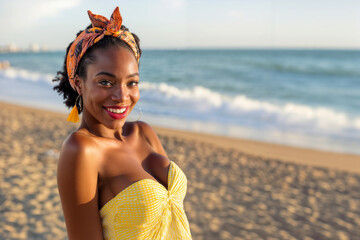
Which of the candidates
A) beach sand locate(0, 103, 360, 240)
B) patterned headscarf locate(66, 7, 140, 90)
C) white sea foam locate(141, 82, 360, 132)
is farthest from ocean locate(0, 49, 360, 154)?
beach sand locate(0, 103, 360, 240)

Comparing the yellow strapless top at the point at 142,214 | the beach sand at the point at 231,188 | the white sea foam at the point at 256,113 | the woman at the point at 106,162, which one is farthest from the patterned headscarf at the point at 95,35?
the white sea foam at the point at 256,113

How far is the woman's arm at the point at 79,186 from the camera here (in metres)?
1.47

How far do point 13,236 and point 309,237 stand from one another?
367 cm

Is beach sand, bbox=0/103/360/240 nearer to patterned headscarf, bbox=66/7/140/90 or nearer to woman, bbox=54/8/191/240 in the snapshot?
woman, bbox=54/8/191/240

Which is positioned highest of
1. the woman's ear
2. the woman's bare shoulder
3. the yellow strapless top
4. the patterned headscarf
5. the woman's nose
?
the patterned headscarf

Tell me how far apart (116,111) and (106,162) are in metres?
0.24

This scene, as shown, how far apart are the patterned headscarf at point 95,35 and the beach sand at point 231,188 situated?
9.95 feet

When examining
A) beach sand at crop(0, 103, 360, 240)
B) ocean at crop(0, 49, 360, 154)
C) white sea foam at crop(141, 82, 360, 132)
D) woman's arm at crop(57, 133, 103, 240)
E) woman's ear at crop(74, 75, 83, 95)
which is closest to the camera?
woman's arm at crop(57, 133, 103, 240)

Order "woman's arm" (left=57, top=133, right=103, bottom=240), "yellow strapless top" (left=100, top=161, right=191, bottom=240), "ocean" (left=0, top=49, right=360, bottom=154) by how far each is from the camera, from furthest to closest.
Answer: "ocean" (left=0, top=49, right=360, bottom=154) < "yellow strapless top" (left=100, top=161, right=191, bottom=240) < "woman's arm" (left=57, top=133, right=103, bottom=240)

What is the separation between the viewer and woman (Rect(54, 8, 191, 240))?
1.51m

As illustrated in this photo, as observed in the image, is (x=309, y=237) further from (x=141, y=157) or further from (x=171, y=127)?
(x=171, y=127)

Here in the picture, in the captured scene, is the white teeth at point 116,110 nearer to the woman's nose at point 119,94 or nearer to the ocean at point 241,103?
the woman's nose at point 119,94

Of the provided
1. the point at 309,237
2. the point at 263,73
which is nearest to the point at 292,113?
the point at 309,237

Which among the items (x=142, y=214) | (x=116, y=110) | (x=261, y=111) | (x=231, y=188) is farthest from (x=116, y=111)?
(x=261, y=111)
